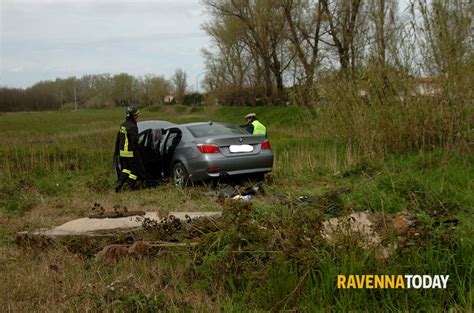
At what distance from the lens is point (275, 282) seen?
137 inches

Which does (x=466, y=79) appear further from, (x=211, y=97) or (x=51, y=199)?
(x=211, y=97)

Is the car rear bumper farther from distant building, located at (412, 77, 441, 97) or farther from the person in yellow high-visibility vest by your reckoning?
distant building, located at (412, 77, 441, 97)

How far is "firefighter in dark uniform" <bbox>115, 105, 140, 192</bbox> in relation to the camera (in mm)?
8789

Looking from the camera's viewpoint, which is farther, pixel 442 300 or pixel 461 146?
pixel 461 146

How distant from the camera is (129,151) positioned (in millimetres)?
8836

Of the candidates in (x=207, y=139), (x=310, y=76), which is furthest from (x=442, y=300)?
(x=310, y=76)

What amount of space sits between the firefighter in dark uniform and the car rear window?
111 cm

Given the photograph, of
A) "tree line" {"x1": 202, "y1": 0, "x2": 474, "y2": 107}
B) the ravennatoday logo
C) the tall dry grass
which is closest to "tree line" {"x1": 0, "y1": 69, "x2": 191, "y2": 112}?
"tree line" {"x1": 202, "y1": 0, "x2": 474, "y2": 107}

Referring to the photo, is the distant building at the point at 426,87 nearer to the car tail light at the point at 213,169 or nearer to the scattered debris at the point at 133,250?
the car tail light at the point at 213,169

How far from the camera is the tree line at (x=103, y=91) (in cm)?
9269

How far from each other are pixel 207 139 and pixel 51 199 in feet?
10.0

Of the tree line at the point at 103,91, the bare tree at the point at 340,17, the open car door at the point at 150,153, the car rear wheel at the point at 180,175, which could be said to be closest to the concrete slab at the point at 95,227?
the car rear wheel at the point at 180,175

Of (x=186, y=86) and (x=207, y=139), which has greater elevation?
(x=186, y=86)

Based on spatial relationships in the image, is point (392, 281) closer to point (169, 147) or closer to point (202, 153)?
point (202, 153)
